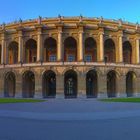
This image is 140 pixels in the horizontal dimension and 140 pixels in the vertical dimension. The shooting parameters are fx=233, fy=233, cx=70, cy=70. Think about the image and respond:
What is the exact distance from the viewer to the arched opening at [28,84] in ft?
155

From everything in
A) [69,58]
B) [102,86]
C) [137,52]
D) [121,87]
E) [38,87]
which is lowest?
[121,87]

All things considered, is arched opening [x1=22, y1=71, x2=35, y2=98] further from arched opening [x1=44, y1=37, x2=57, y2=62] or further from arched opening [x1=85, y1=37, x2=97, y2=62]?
arched opening [x1=85, y1=37, x2=97, y2=62]

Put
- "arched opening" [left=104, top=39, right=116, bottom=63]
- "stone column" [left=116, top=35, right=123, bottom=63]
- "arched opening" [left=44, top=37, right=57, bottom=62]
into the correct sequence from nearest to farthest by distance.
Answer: "stone column" [left=116, top=35, right=123, bottom=63]
"arched opening" [left=44, top=37, right=57, bottom=62]
"arched opening" [left=104, top=39, right=116, bottom=63]

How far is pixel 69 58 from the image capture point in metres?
53.6

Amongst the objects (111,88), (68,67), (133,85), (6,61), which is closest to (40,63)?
(68,67)

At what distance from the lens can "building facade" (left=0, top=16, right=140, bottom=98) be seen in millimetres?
45250

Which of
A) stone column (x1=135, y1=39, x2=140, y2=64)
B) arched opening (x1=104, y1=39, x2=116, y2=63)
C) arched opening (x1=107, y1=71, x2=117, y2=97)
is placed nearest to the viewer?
arched opening (x1=107, y1=71, x2=117, y2=97)

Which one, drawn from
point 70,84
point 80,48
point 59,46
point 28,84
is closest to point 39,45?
point 59,46

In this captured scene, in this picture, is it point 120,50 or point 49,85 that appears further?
point 49,85

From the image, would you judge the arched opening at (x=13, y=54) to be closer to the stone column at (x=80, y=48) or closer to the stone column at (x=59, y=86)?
the stone column at (x=59, y=86)

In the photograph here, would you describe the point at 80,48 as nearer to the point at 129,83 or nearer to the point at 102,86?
the point at 102,86

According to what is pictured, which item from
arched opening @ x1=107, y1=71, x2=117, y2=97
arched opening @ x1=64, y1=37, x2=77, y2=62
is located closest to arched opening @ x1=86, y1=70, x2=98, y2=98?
arched opening @ x1=107, y1=71, x2=117, y2=97

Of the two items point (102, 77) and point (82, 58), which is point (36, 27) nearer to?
point (82, 58)

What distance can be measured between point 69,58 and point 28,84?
11.1 m
